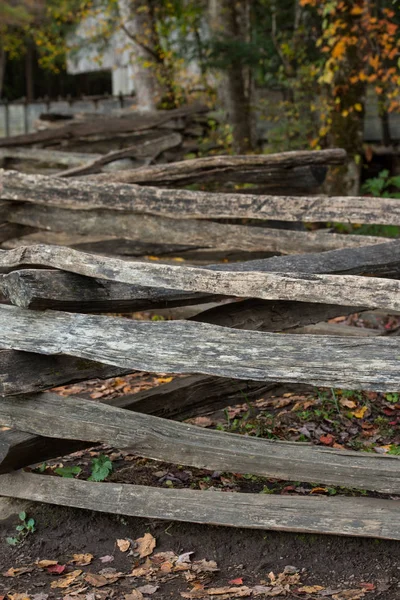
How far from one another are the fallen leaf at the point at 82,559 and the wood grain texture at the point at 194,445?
22.5 inches

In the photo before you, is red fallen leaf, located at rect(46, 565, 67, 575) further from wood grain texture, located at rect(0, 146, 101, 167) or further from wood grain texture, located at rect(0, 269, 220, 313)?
wood grain texture, located at rect(0, 146, 101, 167)

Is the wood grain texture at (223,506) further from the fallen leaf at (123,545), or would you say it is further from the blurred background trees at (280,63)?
the blurred background trees at (280,63)

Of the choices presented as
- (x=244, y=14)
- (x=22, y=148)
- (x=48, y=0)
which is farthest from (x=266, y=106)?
(x=48, y=0)

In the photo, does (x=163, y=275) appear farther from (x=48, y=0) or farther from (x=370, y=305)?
(x=48, y=0)

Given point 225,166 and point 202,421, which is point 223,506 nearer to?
point 202,421

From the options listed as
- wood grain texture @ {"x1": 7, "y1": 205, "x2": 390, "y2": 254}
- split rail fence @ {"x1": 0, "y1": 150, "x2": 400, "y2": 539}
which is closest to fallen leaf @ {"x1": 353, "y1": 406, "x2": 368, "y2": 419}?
split rail fence @ {"x1": 0, "y1": 150, "x2": 400, "y2": 539}

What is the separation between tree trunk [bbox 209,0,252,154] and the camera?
10.9 metres

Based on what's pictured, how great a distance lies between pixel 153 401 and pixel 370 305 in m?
1.57

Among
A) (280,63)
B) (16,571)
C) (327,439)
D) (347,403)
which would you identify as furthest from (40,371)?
(280,63)

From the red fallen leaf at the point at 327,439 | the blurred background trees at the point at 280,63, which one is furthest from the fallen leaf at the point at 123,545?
the blurred background trees at the point at 280,63

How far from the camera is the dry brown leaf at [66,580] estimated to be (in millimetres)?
3967

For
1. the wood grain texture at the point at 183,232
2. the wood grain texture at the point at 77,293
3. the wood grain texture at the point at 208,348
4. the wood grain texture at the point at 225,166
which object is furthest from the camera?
the wood grain texture at the point at 225,166

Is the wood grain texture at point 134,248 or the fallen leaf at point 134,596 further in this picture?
the wood grain texture at point 134,248

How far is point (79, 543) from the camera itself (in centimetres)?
436
